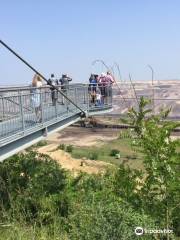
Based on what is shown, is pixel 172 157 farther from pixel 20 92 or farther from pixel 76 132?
pixel 76 132

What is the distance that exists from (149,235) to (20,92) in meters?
7.39

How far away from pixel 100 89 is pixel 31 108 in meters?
7.67

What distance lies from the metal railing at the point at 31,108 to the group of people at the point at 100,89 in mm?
833

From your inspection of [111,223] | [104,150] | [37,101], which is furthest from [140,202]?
[104,150]

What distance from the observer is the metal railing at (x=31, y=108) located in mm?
12344

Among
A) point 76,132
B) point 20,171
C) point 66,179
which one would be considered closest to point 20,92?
point 20,171

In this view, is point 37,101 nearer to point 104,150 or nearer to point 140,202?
point 140,202

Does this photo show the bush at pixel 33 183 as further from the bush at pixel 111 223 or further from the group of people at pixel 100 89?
the bush at pixel 111 223

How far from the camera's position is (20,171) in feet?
50.6

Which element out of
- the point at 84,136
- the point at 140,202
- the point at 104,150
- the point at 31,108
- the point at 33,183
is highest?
the point at 31,108

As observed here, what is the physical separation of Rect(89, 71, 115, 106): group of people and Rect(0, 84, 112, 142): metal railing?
833 millimetres

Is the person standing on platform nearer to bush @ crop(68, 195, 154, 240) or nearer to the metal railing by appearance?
the metal railing

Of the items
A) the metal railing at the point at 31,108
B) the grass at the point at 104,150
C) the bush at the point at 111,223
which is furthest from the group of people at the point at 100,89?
the grass at the point at 104,150

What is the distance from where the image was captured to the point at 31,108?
14.2 m
